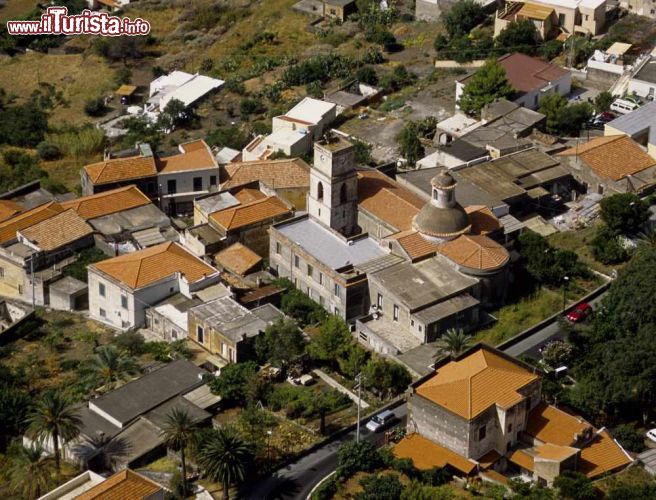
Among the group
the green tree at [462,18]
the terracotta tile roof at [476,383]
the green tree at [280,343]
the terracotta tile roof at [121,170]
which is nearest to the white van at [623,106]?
the green tree at [462,18]

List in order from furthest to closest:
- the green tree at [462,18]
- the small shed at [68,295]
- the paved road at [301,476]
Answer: the green tree at [462,18] → the small shed at [68,295] → the paved road at [301,476]

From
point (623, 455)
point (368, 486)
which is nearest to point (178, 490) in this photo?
point (368, 486)

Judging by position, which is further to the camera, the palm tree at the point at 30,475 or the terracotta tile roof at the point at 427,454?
the terracotta tile roof at the point at 427,454

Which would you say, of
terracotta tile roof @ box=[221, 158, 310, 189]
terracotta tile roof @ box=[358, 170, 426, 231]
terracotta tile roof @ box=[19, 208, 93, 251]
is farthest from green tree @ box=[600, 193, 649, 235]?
terracotta tile roof @ box=[19, 208, 93, 251]

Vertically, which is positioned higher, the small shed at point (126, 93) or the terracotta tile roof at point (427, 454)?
the terracotta tile roof at point (427, 454)

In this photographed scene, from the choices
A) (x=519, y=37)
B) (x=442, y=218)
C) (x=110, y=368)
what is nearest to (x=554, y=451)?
(x=442, y=218)

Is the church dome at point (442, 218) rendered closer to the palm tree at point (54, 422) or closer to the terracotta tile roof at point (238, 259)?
the terracotta tile roof at point (238, 259)

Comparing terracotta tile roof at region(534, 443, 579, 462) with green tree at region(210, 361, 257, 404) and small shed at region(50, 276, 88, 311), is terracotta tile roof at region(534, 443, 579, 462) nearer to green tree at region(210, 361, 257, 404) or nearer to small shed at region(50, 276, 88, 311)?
green tree at region(210, 361, 257, 404)
